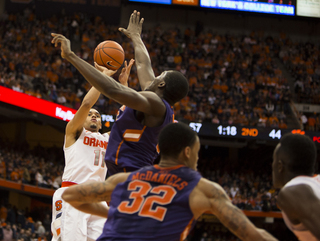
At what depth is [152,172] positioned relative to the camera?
248 cm

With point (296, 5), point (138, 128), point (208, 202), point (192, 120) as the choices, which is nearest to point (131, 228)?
point (208, 202)

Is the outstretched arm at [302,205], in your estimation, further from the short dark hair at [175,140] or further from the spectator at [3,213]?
the spectator at [3,213]

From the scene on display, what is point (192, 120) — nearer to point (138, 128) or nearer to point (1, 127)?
point (1, 127)

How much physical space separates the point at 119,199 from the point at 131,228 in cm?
21

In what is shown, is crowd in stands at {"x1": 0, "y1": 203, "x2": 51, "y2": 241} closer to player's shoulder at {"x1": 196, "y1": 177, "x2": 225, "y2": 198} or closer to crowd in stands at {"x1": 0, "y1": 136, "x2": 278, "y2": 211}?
crowd in stands at {"x1": 0, "y1": 136, "x2": 278, "y2": 211}

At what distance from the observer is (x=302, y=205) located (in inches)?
92.9

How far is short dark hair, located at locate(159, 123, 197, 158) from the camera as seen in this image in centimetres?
256

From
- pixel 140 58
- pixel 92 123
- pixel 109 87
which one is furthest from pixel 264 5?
pixel 109 87

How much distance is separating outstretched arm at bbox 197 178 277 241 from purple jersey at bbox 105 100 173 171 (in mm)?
1022

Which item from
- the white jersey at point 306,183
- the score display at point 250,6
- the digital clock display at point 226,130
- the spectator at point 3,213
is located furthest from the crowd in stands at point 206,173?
the white jersey at point 306,183

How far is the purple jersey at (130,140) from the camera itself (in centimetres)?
330

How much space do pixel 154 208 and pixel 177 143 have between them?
450 millimetres

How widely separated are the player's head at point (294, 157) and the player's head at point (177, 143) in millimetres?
619

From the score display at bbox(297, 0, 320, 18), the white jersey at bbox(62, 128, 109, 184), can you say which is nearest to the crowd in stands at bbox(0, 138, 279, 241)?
the score display at bbox(297, 0, 320, 18)
